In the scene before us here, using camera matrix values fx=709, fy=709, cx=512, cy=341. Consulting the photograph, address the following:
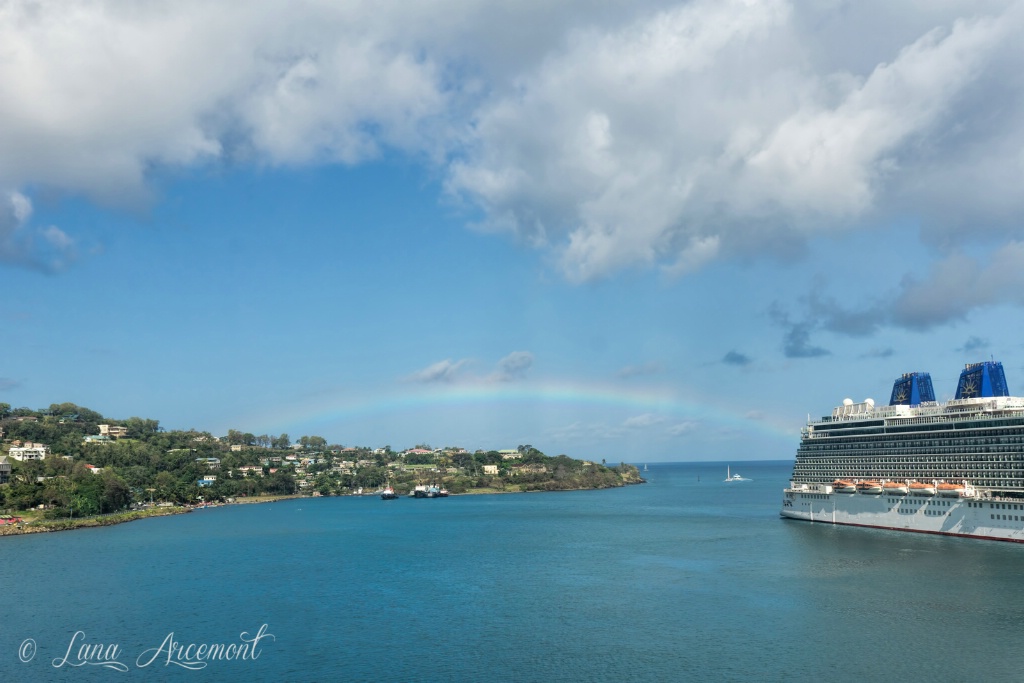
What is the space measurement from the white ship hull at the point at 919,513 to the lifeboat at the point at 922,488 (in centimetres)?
47

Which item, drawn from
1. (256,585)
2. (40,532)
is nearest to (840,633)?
(256,585)

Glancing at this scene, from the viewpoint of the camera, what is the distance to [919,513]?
6700 cm

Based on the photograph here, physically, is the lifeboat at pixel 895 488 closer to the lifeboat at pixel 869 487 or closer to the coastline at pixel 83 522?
the lifeboat at pixel 869 487

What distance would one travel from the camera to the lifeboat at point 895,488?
6844cm

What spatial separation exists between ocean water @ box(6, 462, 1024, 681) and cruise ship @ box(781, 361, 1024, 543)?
7.33ft

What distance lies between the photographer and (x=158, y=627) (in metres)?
41.1

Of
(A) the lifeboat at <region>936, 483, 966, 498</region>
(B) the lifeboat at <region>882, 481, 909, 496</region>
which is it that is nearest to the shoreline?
(B) the lifeboat at <region>882, 481, 909, 496</region>

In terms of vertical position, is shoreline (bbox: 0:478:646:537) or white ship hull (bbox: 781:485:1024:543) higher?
white ship hull (bbox: 781:485:1024:543)

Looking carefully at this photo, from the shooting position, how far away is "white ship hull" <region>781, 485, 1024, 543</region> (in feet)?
197

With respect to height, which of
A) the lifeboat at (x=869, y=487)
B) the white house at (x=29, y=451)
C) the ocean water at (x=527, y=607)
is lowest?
the ocean water at (x=527, y=607)

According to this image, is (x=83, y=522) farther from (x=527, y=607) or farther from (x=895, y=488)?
(x=895, y=488)

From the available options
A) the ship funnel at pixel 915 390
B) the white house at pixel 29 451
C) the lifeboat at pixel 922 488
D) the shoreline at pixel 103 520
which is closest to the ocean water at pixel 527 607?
the lifeboat at pixel 922 488

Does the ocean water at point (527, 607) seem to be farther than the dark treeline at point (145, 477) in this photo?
No

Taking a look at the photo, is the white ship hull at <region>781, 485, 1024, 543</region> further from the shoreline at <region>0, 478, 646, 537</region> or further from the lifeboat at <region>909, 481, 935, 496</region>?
the shoreline at <region>0, 478, 646, 537</region>
